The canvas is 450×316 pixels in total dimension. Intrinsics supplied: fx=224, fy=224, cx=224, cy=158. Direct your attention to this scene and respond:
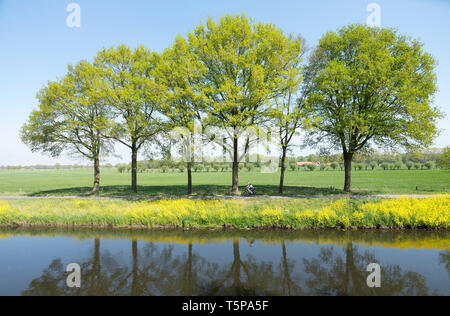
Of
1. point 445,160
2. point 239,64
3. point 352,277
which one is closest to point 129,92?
point 239,64

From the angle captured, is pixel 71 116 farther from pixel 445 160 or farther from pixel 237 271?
pixel 445 160

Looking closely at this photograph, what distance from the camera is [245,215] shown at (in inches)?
640

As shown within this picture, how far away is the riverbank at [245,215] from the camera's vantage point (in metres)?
15.2

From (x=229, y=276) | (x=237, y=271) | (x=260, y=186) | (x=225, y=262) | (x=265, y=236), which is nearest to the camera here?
(x=229, y=276)

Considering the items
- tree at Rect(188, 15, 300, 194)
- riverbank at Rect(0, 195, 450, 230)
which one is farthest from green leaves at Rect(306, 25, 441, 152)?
riverbank at Rect(0, 195, 450, 230)

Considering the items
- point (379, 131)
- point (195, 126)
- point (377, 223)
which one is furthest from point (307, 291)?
point (379, 131)

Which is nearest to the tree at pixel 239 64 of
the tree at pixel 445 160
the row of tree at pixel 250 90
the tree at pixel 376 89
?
the row of tree at pixel 250 90

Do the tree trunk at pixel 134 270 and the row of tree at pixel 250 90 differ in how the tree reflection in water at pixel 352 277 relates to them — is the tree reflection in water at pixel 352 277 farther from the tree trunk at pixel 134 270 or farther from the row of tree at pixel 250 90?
the row of tree at pixel 250 90

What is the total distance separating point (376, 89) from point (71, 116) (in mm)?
31820

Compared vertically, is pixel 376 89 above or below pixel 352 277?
above

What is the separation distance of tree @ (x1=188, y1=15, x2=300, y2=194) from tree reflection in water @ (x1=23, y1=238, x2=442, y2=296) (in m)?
11.9

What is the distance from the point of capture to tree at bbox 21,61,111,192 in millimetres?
23734

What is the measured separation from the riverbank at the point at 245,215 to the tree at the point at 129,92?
29.5 ft
